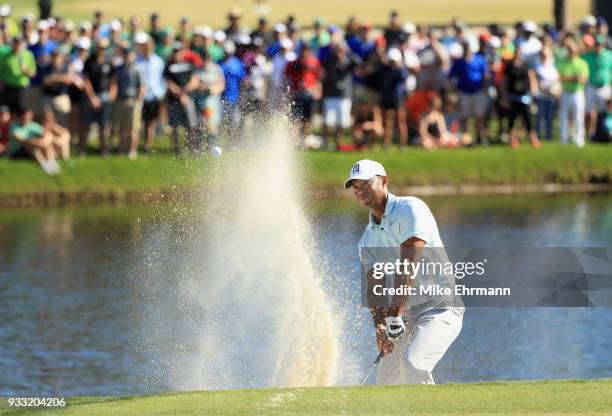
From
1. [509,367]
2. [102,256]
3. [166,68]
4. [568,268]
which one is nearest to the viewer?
[568,268]

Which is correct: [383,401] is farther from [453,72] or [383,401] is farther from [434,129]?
[434,129]

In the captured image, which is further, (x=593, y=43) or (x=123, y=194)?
(x=593, y=43)

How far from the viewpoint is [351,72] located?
30.7 meters

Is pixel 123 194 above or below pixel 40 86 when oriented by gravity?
below

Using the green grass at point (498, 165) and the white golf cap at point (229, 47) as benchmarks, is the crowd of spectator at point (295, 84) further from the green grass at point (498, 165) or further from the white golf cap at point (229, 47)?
the green grass at point (498, 165)

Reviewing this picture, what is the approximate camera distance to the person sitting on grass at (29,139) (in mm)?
29047

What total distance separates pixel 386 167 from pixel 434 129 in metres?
2.46

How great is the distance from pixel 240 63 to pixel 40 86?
3.81 meters

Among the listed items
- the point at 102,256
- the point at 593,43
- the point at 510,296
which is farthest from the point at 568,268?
the point at 593,43

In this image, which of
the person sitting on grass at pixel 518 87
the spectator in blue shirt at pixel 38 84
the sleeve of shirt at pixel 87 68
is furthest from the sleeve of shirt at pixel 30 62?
the person sitting on grass at pixel 518 87

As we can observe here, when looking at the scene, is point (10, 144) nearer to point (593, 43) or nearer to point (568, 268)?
point (593, 43)

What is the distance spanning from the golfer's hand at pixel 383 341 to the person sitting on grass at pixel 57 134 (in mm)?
17625

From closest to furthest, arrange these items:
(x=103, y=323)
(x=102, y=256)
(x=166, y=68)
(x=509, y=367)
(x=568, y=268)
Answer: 1. (x=568, y=268)
2. (x=509, y=367)
3. (x=103, y=323)
4. (x=102, y=256)
5. (x=166, y=68)

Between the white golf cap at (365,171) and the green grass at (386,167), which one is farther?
the green grass at (386,167)
